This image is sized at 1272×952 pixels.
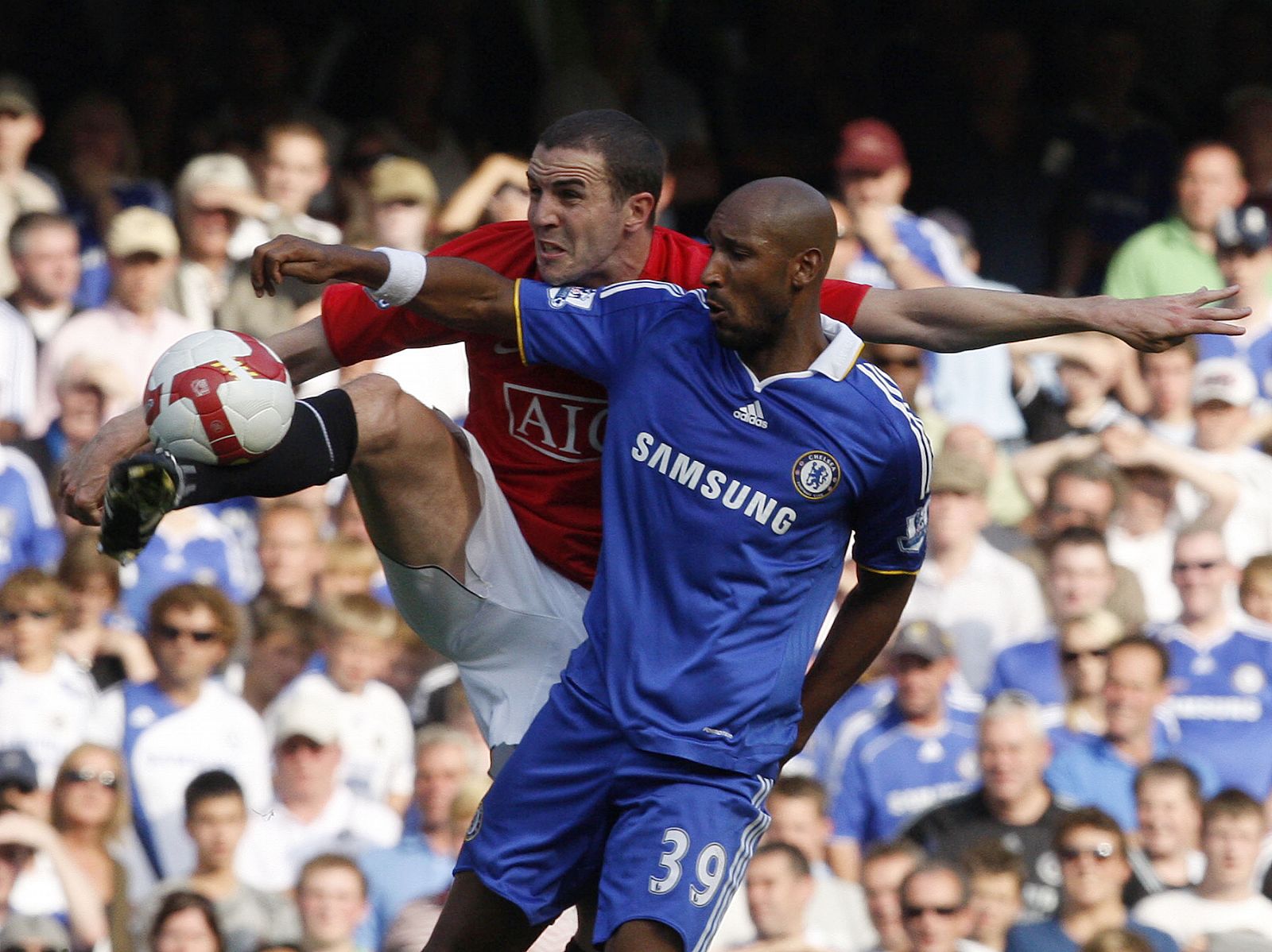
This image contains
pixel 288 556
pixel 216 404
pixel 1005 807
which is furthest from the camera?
pixel 288 556

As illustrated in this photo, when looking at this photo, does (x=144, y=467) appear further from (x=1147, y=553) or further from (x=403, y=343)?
(x=1147, y=553)

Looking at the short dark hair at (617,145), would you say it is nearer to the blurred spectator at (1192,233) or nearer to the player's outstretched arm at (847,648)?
the player's outstretched arm at (847,648)

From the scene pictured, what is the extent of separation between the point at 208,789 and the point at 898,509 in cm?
326

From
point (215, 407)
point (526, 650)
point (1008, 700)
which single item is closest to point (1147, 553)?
point (1008, 700)

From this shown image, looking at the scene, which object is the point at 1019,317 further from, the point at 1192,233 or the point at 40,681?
the point at 1192,233

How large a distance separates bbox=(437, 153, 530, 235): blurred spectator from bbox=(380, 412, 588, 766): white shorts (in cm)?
382

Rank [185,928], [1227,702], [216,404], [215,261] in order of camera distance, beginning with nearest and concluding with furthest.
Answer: [216,404] < [185,928] < [1227,702] < [215,261]

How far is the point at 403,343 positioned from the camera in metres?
5.26

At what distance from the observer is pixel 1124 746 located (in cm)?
787

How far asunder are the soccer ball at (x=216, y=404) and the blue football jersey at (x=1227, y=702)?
452cm

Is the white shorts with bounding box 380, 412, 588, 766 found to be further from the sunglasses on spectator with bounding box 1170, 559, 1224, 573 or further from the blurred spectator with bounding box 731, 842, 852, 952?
the sunglasses on spectator with bounding box 1170, 559, 1224, 573

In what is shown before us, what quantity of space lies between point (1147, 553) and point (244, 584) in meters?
3.50

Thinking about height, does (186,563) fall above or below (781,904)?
above

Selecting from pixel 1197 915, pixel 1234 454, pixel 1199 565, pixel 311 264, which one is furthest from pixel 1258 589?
pixel 311 264
